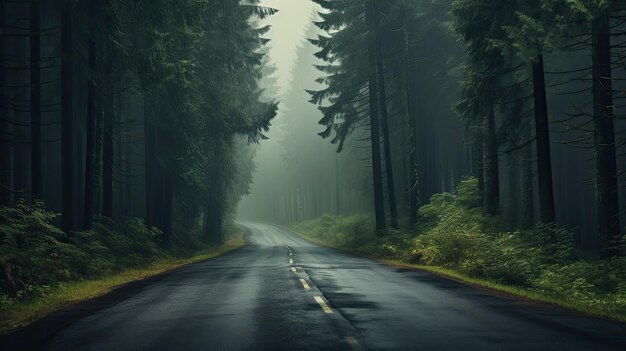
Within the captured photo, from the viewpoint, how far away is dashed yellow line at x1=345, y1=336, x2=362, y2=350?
7043mm

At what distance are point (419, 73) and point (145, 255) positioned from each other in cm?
2071

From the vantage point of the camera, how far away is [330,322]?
8.90 metres

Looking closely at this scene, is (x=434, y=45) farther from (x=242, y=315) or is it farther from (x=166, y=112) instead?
(x=242, y=315)

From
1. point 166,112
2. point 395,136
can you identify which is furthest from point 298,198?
point 166,112

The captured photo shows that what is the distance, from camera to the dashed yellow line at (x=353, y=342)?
7043mm

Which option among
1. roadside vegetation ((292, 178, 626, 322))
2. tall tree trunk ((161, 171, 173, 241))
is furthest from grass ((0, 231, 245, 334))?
tall tree trunk ((161, 171, 173, 241))

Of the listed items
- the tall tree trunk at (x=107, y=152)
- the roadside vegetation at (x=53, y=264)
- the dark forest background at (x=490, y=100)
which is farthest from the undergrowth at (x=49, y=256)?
the dark forest background at (x=490, y=100)

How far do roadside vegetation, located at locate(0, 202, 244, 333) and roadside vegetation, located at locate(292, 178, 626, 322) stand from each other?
10.4 m

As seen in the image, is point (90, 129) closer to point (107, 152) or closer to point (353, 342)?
point (107, 152)

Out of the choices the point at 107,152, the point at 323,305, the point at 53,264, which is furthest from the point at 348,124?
the point at 323,305

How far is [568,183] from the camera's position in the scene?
119 ft

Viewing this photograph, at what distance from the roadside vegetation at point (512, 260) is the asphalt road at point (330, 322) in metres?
1.96

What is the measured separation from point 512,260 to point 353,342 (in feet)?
33.7

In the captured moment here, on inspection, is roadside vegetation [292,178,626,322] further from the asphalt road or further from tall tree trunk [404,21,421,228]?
tall tree trunk [404,21,421,228]
